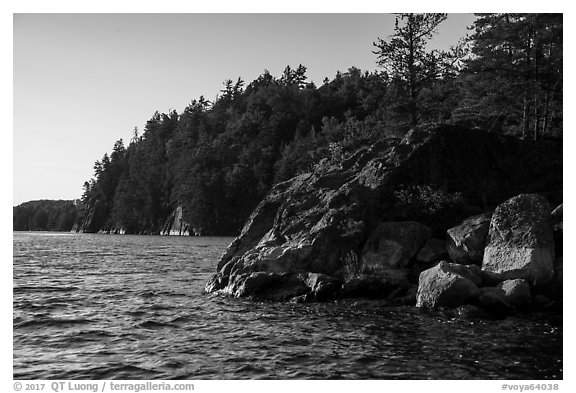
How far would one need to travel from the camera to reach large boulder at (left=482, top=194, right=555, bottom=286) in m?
17.1

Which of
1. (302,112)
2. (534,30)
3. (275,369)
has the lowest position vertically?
(275,369)

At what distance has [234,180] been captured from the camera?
94.6 metres

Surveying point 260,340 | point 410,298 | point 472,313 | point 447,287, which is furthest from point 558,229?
point 260,340

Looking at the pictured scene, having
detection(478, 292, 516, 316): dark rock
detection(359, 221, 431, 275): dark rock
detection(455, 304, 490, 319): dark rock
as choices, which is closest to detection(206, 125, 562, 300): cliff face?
detection(359, 221, 431, 275): dark rock

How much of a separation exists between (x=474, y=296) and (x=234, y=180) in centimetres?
8011

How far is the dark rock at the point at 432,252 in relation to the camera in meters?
19.9

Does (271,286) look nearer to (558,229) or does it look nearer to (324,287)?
(324,287)

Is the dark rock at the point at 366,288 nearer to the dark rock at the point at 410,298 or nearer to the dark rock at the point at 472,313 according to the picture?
the dark rock at the point at 410,298

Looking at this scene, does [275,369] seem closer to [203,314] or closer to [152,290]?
[203,314]

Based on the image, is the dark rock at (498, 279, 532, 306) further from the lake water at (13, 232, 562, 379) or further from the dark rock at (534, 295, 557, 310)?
the lake water at (13, 232, 562, 379)

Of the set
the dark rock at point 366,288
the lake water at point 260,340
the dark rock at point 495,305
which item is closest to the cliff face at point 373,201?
the dark rock at point 366,288

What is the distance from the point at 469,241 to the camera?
63.3 feet

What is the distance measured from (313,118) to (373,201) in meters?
77.3
